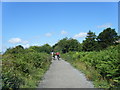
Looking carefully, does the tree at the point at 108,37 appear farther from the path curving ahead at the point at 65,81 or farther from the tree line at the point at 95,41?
the path curving ahead at the point at 65,81

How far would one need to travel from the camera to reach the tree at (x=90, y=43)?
62481 millimetres

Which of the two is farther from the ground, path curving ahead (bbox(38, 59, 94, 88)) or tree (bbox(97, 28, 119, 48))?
tree (bbox(97, 28, 119, 48))

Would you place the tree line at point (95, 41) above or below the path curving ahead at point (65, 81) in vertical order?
above

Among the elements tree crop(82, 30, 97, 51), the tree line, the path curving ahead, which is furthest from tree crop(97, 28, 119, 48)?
the path curving ahead

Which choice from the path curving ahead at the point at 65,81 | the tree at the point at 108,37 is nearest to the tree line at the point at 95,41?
the tree at the point at 108,37

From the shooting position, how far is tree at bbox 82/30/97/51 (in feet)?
205

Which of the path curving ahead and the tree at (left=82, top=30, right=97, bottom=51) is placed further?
the tree at (left=82, top=30, right=97, bottom=51)

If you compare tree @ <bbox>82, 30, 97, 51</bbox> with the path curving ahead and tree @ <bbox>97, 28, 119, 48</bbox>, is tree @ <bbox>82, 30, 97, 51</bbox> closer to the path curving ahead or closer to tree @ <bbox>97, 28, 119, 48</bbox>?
tree @ <bbox>97, 28, 119, 48</bbox>

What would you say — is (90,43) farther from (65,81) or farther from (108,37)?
(65,81)

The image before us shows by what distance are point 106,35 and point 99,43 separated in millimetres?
3632

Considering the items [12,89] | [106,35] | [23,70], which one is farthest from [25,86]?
[106,35]

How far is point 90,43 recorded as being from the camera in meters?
63.8

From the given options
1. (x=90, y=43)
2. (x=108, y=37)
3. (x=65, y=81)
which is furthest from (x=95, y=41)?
(x=65, y=81)

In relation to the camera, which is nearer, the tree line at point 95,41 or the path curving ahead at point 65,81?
the path curving ahead at point 65,81
